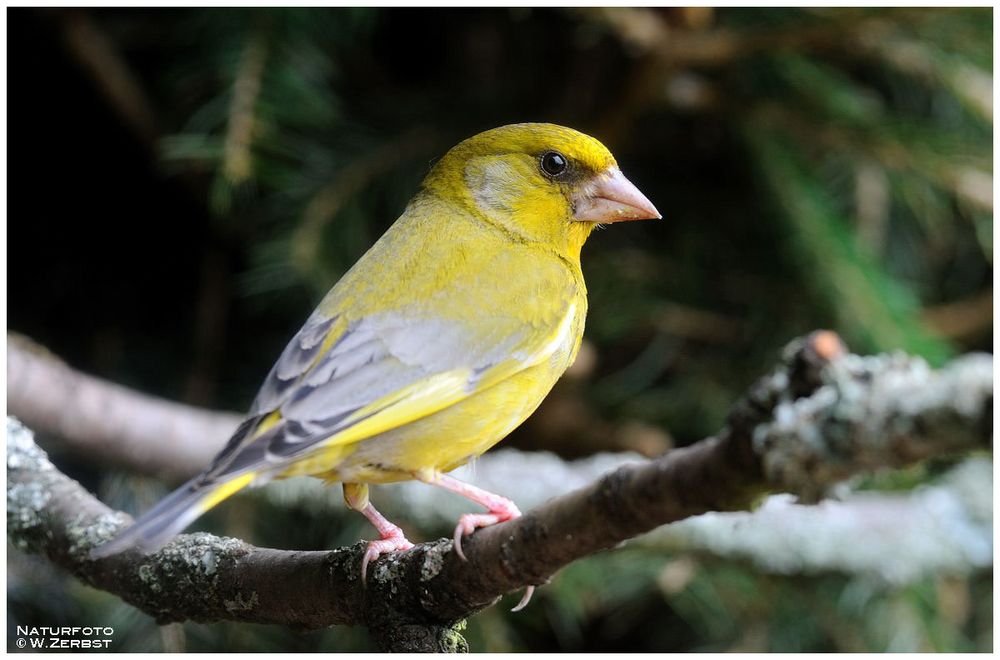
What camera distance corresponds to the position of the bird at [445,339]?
1300 mm

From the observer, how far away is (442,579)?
119cm

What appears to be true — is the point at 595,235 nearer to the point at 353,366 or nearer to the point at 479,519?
the point at 353,366

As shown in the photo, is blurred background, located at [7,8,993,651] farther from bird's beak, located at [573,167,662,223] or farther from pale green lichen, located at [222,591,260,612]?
pale green lichen, located at [222,591,260,612]

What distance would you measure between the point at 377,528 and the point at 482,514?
0.94 feet

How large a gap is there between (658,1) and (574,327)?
38.0 inches

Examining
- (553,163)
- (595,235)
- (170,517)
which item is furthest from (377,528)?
(595,235)

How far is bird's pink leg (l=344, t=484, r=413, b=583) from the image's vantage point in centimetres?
128

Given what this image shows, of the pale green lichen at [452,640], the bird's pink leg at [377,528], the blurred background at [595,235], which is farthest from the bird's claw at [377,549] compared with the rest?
the blurred background at [595,235]

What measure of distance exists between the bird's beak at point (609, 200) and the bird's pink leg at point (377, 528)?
500 mm

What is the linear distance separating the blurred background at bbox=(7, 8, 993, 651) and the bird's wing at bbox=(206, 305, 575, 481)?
91cm

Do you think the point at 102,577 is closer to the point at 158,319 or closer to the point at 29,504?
the point at 29,504

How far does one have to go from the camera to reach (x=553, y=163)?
168 cm

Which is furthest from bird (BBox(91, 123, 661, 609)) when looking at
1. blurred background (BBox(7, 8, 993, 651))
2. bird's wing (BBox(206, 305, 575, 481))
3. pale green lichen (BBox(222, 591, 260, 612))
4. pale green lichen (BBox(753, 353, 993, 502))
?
blurred background (BBox(7, 8, 993, 651))

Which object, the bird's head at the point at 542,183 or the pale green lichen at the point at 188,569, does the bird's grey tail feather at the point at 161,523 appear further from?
the bird's head at the point at 542,183
